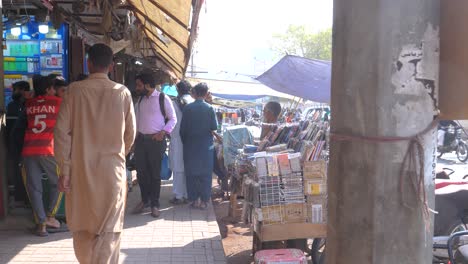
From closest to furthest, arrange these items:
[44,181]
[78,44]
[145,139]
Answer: [44,181]
[145,139]
[78,44]

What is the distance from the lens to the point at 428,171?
7.04ft

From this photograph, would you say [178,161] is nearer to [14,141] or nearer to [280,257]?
[14,141]

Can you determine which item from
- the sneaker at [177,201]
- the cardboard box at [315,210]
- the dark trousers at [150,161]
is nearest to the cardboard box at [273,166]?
the cardboard box at [315,210]

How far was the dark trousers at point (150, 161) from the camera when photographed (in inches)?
272

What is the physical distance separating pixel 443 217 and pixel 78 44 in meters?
7.10

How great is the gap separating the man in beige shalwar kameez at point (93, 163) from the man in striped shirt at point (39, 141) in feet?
6.59

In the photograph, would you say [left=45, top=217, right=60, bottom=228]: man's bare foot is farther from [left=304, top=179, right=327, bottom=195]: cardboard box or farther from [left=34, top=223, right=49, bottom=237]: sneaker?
[left=304, top=179, right=327, bottom=195]: cardboard box

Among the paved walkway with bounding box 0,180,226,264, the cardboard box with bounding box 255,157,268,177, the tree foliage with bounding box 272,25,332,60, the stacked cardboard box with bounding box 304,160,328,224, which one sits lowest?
the paved walkway with bounding box 0,180,226,264

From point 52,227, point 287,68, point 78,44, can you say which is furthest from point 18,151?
point 287,68

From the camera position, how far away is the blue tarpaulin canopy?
805cm

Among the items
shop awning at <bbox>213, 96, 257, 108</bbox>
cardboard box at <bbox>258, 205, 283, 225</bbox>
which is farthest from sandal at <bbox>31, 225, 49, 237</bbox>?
shop awning at <bbox>213, 96, 257, 108</bbox>

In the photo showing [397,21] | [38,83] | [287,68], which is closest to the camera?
[397,21]

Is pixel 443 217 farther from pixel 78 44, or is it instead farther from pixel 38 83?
pixel 78 44

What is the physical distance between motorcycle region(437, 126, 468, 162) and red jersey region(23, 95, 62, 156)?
15.1 metres
